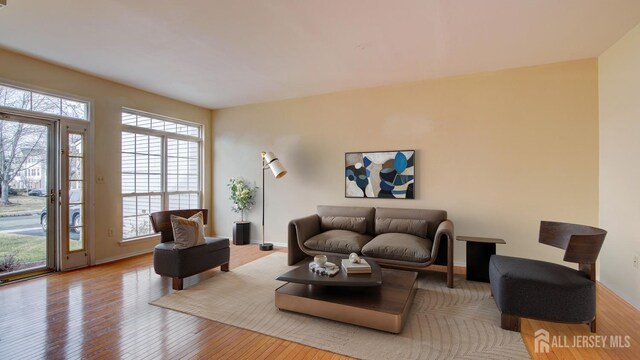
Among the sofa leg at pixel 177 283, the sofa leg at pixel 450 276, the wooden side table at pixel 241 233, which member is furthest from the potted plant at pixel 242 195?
the sofa leg at pixel 450 276

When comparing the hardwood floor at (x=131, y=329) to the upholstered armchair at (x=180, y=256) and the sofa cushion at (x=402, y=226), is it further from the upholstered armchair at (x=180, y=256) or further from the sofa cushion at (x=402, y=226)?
the sofa cushion at (x=402, y=226)

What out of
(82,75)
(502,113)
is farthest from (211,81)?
(502,113)

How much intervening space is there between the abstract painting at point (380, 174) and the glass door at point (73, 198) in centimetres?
388

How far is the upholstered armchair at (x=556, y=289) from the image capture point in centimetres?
221

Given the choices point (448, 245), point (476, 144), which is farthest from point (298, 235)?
point (476, 144)

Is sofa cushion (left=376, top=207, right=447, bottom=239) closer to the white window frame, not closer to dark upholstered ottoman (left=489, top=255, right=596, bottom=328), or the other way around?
dark upholstered ottoman (left=489, top=255, right=596, bottom=328)

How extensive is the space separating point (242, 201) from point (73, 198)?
8.01 feet

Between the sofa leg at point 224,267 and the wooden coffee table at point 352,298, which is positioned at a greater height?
the wooden coffee table at point 352,298

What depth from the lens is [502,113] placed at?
3982 millimetres

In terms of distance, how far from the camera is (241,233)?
5508 millimetres

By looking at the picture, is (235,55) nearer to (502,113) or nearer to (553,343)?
(502,113)

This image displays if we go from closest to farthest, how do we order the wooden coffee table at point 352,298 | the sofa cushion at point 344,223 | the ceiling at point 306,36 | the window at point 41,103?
the wooden coffee table at point 352,298
the ceiling at point 306,36
the window at point 41,103
the sofa cushion at point 344,223

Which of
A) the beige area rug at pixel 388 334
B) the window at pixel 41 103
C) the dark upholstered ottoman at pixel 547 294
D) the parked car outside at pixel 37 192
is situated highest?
the window at pixel 41 103

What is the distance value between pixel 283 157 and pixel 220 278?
2.50m
